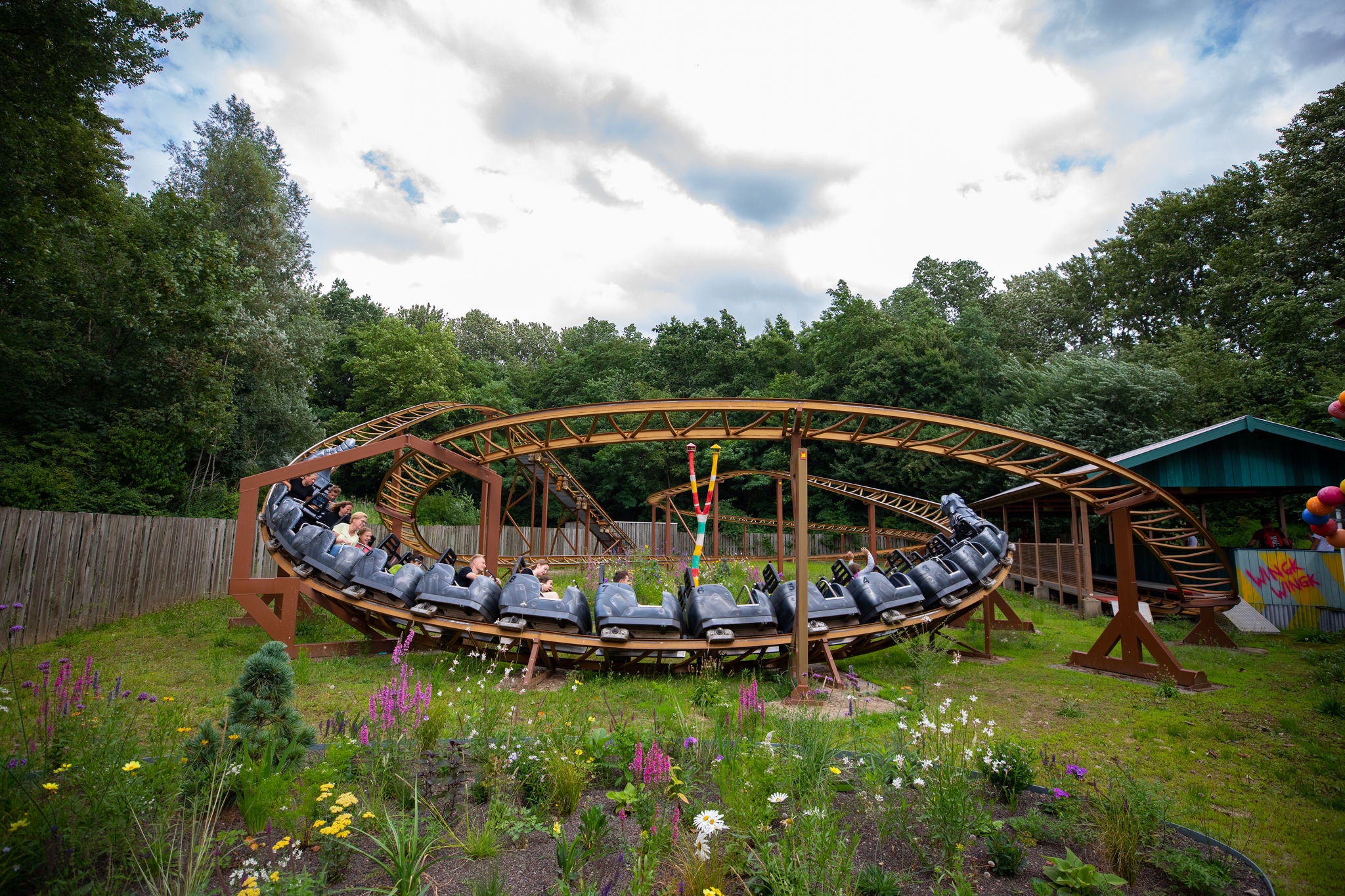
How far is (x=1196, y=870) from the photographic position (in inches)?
110

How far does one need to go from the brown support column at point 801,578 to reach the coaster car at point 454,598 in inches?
133

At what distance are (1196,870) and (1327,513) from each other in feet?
13.2

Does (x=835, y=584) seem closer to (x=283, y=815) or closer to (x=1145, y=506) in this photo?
(x=283, y=815)

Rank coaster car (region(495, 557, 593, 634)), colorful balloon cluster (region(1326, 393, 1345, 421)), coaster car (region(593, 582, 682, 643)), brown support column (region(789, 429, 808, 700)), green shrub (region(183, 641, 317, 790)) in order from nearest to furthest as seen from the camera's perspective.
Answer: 1. green shrub (region(183, 641, 317, 790))
2. colorful balloon cluster (region(1326, 393, 1345, 421))
3. brown support column (region(789, 429, 808, 700))
4. coaster car (region(593, 582, 682, 643))
5. coaster car (region(495, 557, 593, 634))

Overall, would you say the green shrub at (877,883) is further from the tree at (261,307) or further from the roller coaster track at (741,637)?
the tree at (261,307)

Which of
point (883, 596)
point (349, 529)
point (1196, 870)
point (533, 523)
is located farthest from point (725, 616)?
point (533, 523)

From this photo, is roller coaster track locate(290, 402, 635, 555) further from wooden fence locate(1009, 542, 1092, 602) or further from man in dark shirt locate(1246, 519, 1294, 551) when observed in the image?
man in dark shirt locate(1246, 519, 1294, 551)

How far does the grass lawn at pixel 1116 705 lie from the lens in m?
4.02

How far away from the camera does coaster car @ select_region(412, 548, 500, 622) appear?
7.42m

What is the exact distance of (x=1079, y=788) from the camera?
12.9 ft

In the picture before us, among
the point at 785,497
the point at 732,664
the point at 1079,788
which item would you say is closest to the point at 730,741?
the point at 1079,788

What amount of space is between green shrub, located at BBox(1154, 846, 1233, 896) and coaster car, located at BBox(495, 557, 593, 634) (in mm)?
5457

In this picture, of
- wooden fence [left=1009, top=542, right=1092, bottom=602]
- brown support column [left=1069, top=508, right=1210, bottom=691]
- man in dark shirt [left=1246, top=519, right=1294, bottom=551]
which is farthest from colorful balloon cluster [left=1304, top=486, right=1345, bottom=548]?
man in dark shirt [left=1246, top=519, right=1294, bottom=551]

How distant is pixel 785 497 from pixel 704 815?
32622 mm
